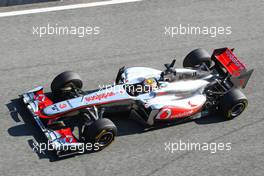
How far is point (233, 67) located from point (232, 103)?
4.08ft

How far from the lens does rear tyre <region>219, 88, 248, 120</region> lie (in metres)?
12.8

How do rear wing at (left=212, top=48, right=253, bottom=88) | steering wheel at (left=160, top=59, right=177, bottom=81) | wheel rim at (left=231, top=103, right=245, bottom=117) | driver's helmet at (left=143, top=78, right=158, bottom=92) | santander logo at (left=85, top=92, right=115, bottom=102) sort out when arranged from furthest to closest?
rear wing at (left=212, top=48, right=253, bottom=88) < wheel rim at (left=231, top=103, right=245, bottom=117) < steering wheel at (left=160, top=59, right=177, bottom=81) < driver's helmet at (left=143, top=78, right=158, bottom=92) < santander logo at (left=85, top=92, right=115, bottom=102)

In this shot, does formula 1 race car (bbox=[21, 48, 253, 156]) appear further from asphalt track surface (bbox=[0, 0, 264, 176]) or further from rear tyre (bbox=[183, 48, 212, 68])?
asphalt track surface (bbox=[0, 0, 264, 176])

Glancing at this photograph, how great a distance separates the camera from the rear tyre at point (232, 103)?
1280 cm

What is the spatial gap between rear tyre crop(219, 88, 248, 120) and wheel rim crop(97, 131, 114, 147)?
9.43ft

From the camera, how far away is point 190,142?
1255 centimetres

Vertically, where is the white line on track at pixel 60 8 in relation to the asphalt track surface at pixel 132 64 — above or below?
above

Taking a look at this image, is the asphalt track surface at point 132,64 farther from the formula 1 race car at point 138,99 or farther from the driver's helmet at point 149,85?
the driver's helmet at point 149,85

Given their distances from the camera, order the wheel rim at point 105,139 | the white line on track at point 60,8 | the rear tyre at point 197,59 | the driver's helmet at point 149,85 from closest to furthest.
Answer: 1. the wheel rim at point 105,139
2. the driver's helmet at point 149,85
3. the rear tyre at point 197,59
4. the white line on track at point 60,8

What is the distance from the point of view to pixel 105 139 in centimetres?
1191

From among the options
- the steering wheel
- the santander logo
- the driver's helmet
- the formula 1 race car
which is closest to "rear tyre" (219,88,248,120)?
the formula 1 race car

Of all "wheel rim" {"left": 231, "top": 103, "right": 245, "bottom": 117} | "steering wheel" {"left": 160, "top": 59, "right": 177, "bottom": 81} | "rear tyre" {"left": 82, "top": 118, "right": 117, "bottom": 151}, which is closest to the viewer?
"rear tyre" {"left": 82, "top": 118, "right": 117, "bottom": 151}

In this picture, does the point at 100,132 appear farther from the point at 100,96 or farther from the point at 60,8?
the point at 60,8

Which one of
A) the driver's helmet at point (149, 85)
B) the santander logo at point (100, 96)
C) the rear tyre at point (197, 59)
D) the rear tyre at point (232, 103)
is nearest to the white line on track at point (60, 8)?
the rear tyre at point (197, 59)
